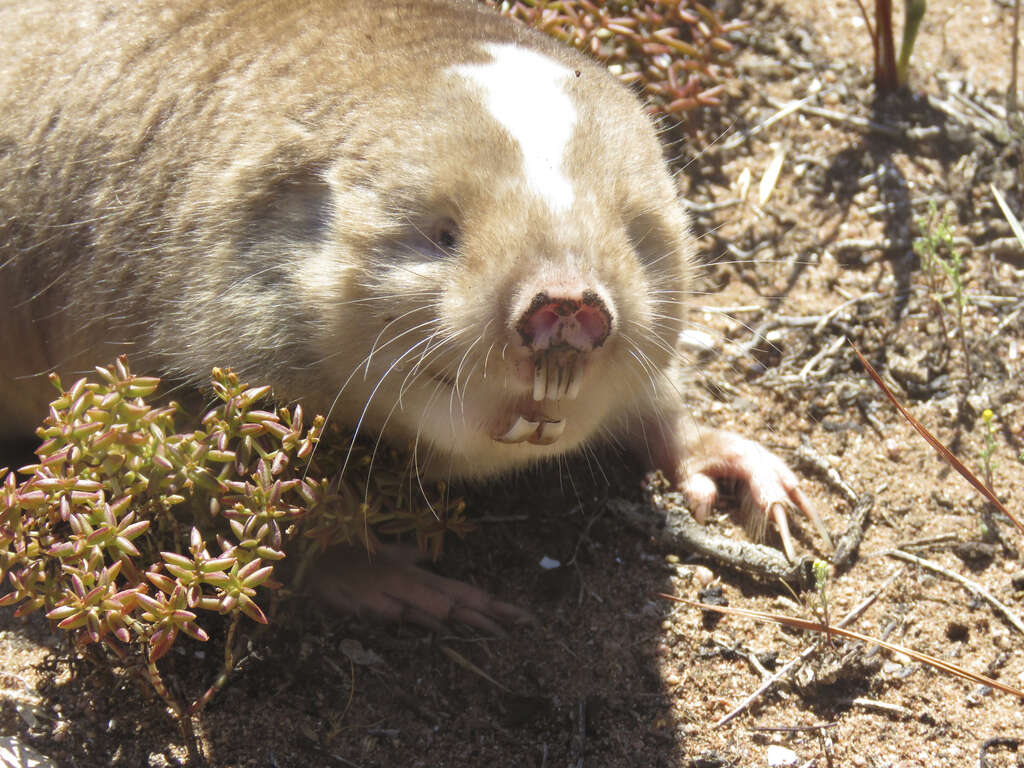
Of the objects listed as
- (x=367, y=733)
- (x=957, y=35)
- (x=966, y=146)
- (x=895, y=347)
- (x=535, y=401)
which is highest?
(x=957, y=35)

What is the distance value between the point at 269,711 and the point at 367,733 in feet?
0.88

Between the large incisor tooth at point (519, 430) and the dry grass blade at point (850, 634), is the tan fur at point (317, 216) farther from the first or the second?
the dry grass blade at point (850, 634)

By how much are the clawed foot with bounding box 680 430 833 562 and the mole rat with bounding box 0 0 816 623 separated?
0.05 feet

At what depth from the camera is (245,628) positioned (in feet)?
10.2

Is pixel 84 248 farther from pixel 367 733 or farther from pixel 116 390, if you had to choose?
pixel 367 733

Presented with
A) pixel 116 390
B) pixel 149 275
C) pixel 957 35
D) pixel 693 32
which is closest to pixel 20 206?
pixel 149 275

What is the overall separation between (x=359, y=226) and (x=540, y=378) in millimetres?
645

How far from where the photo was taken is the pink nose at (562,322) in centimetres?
243

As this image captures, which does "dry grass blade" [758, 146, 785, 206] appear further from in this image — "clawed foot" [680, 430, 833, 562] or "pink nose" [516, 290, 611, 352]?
"pink nose" [516, 290, 611, 352]

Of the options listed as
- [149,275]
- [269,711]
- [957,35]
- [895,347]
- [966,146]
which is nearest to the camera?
[269,711]

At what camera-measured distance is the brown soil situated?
9.57ft

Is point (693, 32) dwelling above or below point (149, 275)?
above

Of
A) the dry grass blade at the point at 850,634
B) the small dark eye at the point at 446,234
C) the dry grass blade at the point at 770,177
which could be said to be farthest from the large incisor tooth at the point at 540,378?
the dry grass blade at the point at 770,177

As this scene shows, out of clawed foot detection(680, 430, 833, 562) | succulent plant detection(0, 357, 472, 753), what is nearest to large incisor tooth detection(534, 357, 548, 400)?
succulent plant detection(0, 357, 472, 753)
